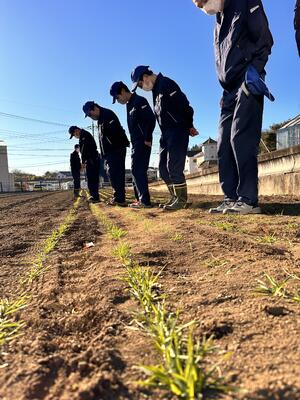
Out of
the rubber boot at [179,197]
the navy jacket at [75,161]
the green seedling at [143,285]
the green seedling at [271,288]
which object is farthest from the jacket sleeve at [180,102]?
→ the navy jacket at [75,161]

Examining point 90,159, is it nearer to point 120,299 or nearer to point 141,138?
point 141,138

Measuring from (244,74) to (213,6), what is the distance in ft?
2.50

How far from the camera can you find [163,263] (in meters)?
2.00

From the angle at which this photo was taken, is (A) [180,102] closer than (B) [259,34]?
No

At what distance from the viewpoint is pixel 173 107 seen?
5281 mm

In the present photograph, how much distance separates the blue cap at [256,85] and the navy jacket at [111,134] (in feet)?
14.2

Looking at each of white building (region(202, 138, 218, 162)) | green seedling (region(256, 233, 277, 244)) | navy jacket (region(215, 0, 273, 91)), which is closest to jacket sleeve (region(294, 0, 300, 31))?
navy jacket (region(215, 0, 273, 91))

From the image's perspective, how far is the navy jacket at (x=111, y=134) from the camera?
757cm

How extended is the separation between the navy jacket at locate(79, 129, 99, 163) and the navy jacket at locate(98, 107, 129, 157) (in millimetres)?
1918

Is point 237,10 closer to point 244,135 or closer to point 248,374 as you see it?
point 244,135

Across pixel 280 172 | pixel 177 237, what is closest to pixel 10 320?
pixel 177 237

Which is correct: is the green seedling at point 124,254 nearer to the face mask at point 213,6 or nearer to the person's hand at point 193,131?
the face mask at point 213,6

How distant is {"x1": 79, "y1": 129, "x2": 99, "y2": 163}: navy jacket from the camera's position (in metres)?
9.56

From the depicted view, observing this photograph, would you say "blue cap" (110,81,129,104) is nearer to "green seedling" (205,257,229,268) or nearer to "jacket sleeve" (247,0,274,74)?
"jacket sleeve" (247,0,274,74)
